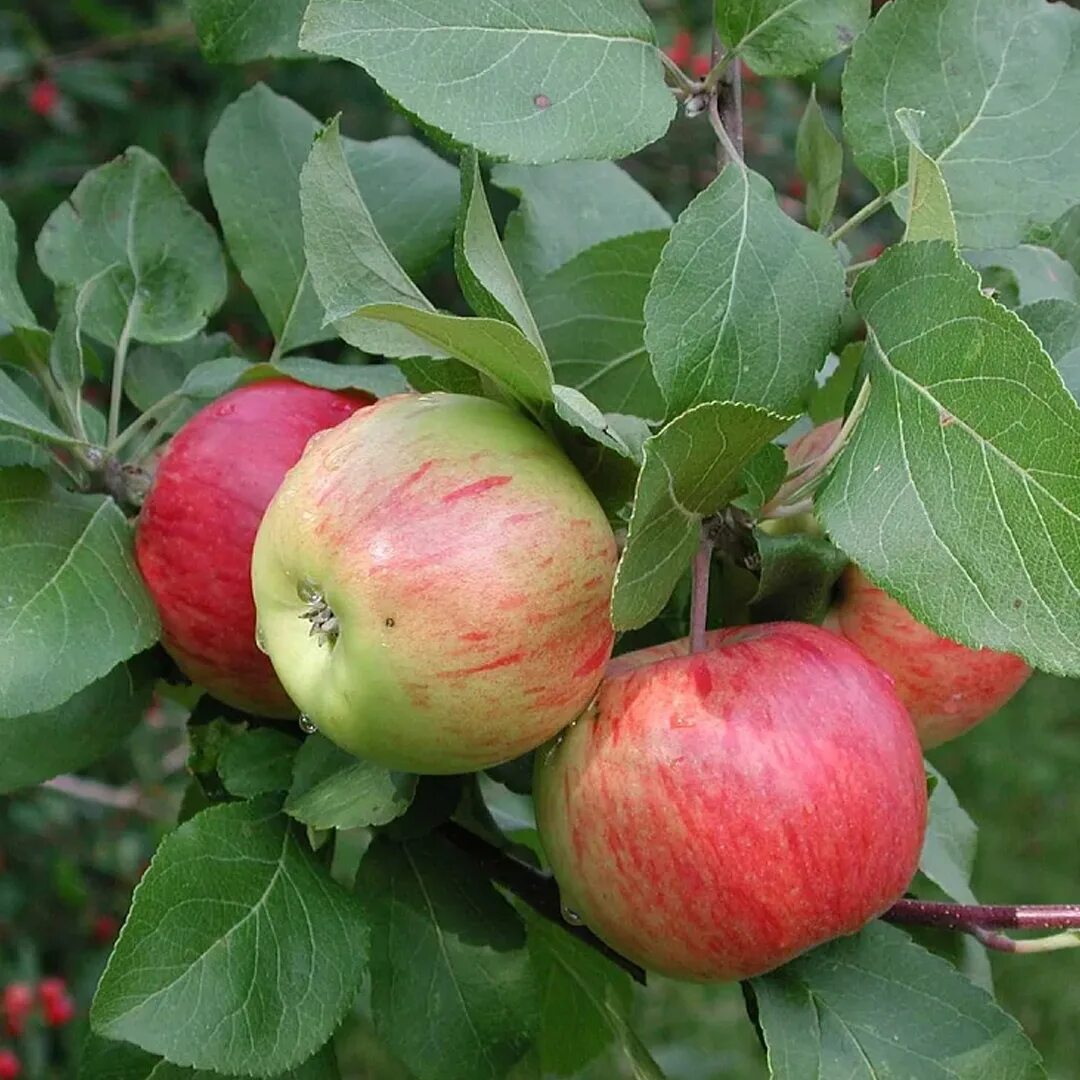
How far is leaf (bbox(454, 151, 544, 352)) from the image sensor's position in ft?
2.48

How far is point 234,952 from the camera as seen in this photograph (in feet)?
2.68

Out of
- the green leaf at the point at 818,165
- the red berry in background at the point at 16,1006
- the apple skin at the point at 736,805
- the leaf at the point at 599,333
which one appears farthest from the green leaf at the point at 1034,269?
the red berry in background at the point at 16,1006

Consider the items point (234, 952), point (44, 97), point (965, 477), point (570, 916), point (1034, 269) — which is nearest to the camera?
point (965, 477)

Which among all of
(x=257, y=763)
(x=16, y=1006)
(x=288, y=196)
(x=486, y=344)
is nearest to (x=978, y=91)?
(x=486, y=344)

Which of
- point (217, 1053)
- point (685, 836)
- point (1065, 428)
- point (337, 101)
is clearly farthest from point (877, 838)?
point (337, 101)

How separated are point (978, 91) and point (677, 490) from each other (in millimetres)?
333

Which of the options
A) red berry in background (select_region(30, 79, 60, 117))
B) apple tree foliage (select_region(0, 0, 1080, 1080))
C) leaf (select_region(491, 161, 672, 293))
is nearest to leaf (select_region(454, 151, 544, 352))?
apple tree foliage (select_region(0, 0, 1080, 1080))

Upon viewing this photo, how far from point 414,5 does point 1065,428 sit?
387 millimetres

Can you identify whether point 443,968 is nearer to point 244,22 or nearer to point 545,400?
point 545,400

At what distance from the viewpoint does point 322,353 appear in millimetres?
2252

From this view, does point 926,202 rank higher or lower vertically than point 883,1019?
higher

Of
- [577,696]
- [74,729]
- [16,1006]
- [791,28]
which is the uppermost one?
[791,28]

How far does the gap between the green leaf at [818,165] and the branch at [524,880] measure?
1.45 ft

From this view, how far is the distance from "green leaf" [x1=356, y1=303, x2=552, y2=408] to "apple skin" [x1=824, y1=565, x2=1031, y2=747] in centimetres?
26
